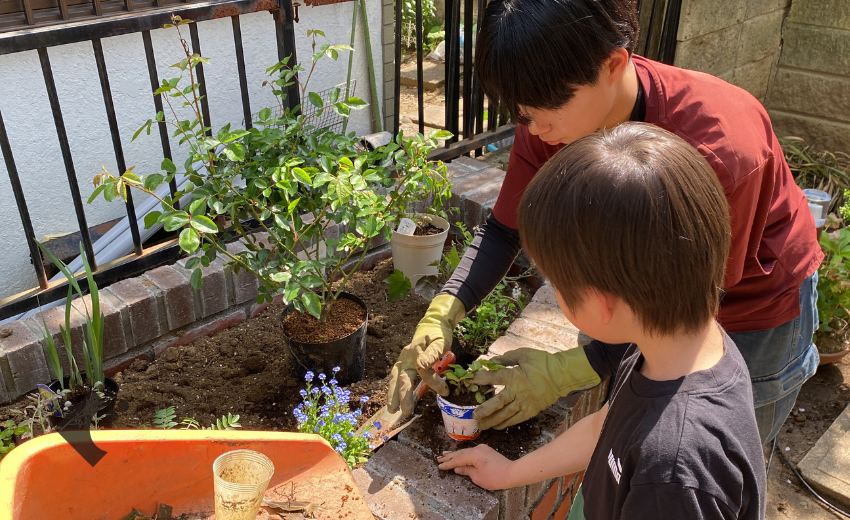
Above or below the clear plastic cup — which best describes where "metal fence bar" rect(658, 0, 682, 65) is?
above

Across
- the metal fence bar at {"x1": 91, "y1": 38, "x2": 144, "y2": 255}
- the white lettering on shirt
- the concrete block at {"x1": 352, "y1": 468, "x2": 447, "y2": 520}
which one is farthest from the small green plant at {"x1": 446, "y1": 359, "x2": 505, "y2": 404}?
the metal fence bar at {"x1": 91, "y1": 38, "x2": 144, "y2": 255}

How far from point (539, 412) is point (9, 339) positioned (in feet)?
5.57

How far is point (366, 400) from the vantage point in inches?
81.7

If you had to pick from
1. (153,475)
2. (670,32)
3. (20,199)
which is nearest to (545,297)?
(153,475)

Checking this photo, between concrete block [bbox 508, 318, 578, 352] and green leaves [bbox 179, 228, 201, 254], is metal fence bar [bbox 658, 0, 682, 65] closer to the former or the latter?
concrete block [bbox 508, 318, 578, 352]

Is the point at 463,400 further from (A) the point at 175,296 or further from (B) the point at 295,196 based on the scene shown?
(A) the point at 175,296

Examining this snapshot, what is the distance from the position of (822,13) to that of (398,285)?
3896 millimetres

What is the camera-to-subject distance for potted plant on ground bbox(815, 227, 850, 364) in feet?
9.61

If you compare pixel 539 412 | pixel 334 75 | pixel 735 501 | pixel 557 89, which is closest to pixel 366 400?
pixel 539 412

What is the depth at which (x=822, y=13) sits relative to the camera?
4641 millimetres

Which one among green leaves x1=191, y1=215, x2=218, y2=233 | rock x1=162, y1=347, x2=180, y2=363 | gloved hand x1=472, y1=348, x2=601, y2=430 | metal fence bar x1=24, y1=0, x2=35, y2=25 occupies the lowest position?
rock x1=162, y1=347, x2=180, y2=363

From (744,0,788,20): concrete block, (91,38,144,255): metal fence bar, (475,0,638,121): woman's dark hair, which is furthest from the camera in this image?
(744,0,788,20): concrete block

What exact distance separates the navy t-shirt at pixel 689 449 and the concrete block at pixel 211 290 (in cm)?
181

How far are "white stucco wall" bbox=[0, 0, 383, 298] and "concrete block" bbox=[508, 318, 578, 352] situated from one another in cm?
241
